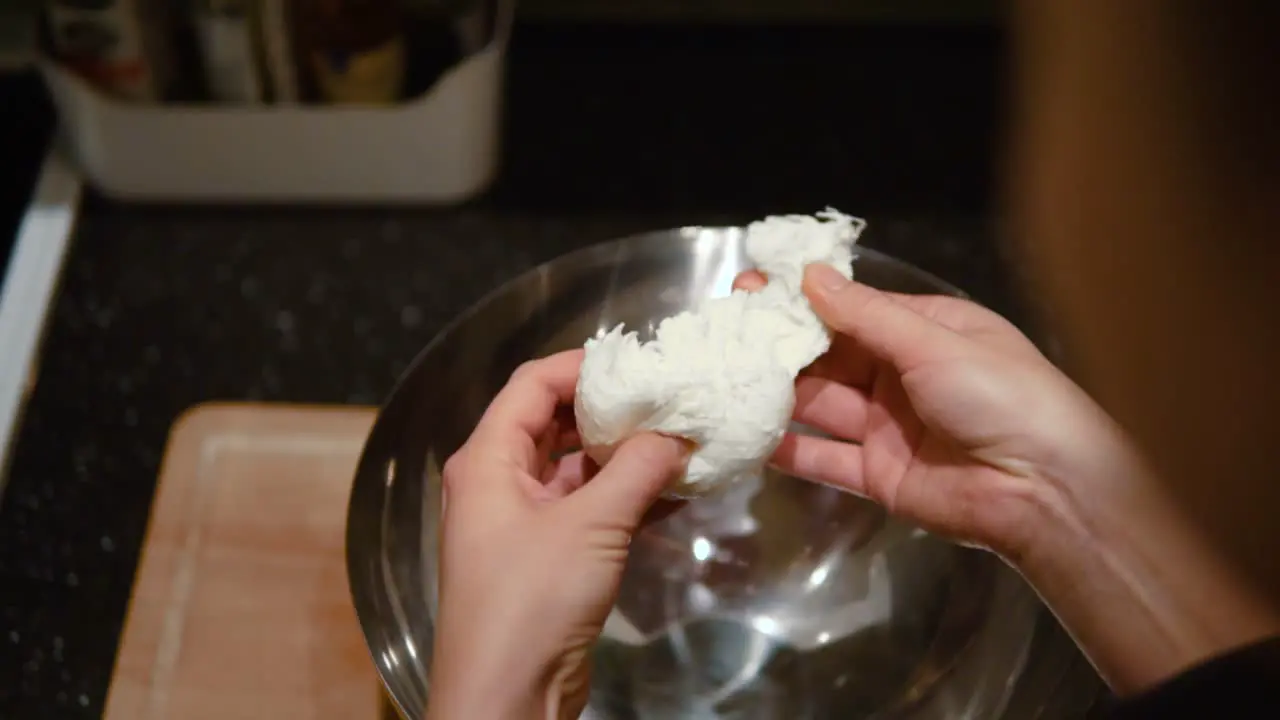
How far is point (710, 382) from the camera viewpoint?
1.85 ft

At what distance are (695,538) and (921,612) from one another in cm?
14

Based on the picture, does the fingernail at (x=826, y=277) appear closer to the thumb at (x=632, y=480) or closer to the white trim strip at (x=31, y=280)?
the thumb at (x=632, y=480)

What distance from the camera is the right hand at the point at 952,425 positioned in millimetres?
552

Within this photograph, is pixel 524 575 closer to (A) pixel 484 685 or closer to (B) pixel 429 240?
(A) pixel 484 685

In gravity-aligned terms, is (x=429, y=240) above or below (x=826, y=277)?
below

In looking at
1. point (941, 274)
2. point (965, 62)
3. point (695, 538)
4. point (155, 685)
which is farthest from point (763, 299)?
point (965, 62)

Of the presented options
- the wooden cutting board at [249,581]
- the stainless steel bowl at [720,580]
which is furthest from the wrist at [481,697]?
the wooden cutting board at [249,581]

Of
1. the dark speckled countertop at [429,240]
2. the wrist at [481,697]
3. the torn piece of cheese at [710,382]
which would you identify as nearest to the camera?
the wrist at [481,697]

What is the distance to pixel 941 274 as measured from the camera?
0.89 m

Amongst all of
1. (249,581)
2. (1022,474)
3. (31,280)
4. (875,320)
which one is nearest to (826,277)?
(875,320)

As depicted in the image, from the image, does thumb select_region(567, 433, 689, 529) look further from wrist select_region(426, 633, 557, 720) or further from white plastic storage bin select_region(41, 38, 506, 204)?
white plastic storage bin select_region(41, 38, 506, 204)

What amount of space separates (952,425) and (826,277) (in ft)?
0.35

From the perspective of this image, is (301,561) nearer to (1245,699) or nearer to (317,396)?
(317,396)

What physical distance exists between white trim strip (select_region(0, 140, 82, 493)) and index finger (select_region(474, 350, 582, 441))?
1.41ft
